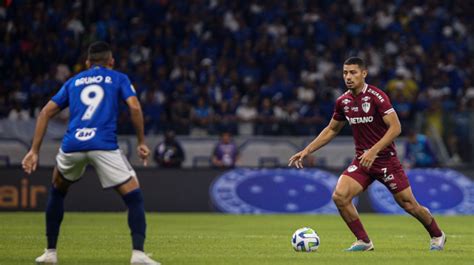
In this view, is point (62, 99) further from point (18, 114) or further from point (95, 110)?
point (18, 114)

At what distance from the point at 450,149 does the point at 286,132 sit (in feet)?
12.5

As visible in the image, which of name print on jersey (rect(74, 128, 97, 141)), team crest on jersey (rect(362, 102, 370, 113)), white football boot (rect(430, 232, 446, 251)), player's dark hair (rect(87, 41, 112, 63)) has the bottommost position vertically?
white football boot (rect(430, 232, 446, 251))

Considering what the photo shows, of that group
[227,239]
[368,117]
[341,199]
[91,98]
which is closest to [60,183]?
[91,98]

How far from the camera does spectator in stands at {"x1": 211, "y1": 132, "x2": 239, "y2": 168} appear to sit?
23.7 m

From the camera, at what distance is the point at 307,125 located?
942 inches

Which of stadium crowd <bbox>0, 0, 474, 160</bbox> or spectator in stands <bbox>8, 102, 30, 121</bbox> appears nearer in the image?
spectator in stands <bbox>8, 102, 30, 121</bbox>

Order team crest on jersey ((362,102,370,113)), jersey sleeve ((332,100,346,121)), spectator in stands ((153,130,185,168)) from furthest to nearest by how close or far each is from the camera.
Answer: spectator in stands ((153,130,185,168))
jersey sleeve ((332,100,346,121))
team crest on jersey ((362,102,370,113))

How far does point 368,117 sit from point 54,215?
12.6 ft

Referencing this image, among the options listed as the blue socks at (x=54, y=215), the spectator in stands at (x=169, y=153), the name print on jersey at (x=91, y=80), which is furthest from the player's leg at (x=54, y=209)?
the spectator in stands at (x=169, y=153)

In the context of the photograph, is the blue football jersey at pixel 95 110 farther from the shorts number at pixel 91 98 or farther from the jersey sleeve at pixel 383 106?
the jersey sleeve at pixel 383 106

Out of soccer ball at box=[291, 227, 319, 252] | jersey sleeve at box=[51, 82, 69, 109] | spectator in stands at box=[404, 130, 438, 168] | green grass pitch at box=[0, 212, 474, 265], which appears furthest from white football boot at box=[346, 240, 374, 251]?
spectator in stands at box=[404, 130, 438, 168]

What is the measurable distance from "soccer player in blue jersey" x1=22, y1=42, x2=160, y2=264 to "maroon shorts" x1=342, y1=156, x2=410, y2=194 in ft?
10.1

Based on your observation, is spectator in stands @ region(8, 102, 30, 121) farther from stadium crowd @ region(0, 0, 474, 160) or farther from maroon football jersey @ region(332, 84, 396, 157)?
maroon football jersey @ region(332, 84, 396, 157)

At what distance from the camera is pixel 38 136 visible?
9.81 m
